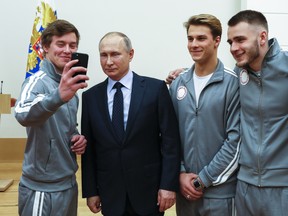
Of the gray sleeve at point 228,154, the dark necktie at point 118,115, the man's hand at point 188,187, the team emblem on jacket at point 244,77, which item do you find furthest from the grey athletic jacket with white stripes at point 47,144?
the team emblem on jacket at point 244,77

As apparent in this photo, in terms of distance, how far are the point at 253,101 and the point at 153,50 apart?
12.4 ft

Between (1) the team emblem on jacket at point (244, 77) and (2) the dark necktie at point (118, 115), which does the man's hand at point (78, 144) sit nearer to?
(2) the dark necktie at point (118, 115)

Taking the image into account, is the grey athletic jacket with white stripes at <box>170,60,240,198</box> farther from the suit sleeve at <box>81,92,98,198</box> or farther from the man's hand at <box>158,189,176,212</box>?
the suit sleeve at <box>81,92,98,198</box>

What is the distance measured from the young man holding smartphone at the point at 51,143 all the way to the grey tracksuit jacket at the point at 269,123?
969mm

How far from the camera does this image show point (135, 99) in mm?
2039

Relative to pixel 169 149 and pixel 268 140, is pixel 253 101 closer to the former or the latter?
pixel 268 140

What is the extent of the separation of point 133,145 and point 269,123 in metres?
0.76

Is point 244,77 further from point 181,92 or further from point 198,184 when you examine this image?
point 198,184

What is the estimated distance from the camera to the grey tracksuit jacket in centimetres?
182

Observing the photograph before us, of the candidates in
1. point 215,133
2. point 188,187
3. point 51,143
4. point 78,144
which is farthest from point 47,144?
point 215,133

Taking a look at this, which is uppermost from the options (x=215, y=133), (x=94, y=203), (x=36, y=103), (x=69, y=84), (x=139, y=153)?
(x=69, y=84)

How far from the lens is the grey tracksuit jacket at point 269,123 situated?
1.82 metres

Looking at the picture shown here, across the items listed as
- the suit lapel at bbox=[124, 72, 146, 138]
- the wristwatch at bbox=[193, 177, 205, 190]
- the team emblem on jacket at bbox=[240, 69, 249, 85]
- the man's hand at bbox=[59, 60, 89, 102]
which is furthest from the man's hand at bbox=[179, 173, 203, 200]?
the man's hand at bbox=[59, 60, 89, 102]

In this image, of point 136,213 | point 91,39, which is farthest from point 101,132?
point 91,39
